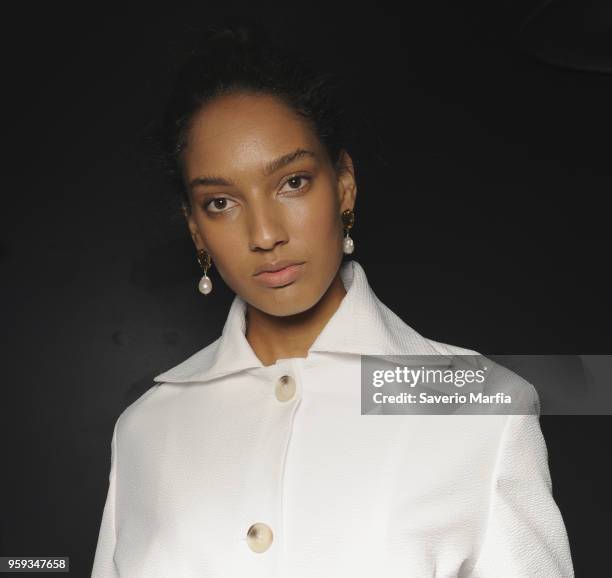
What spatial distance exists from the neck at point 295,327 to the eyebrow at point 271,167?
30 centimetres

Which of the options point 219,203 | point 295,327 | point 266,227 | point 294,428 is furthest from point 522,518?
point 219,203

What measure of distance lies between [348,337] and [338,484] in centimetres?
29

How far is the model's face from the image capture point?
1.81 metres

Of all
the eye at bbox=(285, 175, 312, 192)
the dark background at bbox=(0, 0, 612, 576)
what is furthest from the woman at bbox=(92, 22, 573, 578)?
the dark background at bbox=(0, 0, 612, 576)

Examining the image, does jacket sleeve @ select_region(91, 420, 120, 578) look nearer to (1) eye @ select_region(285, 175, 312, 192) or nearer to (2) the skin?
(2) the skin

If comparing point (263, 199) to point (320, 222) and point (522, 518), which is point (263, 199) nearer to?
point (320, 222)

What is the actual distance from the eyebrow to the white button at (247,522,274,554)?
64 centimetres

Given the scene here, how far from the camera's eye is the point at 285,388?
189 cm

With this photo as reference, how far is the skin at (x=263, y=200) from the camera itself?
1810 mm

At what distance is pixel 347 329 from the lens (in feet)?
6.29


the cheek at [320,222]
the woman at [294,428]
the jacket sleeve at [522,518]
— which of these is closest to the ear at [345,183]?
the woman at [294,428]

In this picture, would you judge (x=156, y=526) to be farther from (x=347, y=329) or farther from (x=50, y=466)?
(x=50, y=466)

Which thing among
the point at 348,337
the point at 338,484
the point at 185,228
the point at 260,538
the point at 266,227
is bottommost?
the point at 260,538

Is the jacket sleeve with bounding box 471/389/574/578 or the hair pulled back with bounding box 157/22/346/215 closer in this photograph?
the jacket sleeve with bounding box 471/389/574/578
